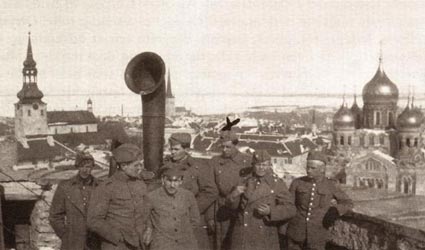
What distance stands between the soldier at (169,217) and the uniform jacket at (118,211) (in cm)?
12

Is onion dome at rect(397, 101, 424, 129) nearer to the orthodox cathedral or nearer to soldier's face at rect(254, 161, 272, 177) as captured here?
the orthodox cathedral

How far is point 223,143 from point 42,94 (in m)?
76.0

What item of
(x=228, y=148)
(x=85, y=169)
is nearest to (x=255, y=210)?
(x=228, y=148)

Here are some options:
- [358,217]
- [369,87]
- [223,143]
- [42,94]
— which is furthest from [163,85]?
[42,94]

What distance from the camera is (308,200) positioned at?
4863mm

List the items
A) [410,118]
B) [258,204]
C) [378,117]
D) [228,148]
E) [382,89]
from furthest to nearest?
[378,117] → [382,89] → [410,118] → [228,148] → [258,204]

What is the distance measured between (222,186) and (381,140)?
5578 cm

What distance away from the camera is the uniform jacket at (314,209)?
4.82 meters

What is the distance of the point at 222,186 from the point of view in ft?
18.9

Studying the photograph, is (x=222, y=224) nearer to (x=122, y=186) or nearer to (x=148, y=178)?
(x=148, y=178)

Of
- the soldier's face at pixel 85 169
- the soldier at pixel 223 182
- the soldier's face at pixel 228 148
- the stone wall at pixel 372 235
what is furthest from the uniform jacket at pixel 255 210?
the soldier's face at pixel 85 169

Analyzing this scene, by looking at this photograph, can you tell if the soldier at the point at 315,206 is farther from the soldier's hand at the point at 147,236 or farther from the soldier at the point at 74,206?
the soldier at the point at 74,206

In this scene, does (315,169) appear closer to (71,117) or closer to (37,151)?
(37,151)

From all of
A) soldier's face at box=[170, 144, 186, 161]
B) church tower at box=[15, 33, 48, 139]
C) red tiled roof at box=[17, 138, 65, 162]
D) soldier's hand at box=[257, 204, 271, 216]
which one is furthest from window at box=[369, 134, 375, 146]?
soldier's hand at box=[257, 204, 271, 216]
